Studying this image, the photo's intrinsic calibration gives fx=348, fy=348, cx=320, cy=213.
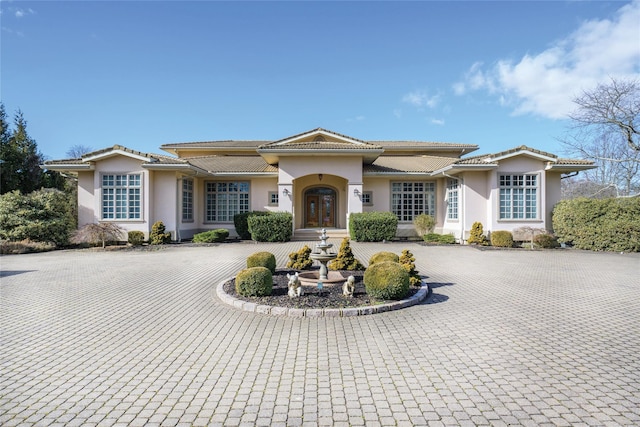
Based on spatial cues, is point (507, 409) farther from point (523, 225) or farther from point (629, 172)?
point (629, 172)

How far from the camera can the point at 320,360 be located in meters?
4.47

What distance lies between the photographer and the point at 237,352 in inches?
187

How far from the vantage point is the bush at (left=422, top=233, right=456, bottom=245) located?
61.2ft

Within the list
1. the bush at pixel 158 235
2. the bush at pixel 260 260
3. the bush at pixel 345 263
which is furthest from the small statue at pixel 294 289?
the bush at pixel 158 235

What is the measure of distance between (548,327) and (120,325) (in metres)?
7.14

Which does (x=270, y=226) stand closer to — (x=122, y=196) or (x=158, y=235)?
(x=158, y=235)

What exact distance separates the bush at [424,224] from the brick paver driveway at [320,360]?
38.2ft

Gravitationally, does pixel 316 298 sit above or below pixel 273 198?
below

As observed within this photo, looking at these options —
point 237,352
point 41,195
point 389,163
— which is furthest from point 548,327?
point 41,195

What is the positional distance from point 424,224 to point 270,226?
891cm

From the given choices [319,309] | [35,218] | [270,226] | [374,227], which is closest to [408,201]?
[374,227]

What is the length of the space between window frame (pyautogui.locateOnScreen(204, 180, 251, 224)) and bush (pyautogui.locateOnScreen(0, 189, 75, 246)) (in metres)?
7.16

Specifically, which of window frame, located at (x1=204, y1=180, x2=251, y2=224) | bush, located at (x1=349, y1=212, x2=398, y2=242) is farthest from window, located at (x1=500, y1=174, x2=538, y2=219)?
window frame, located at (x1=204, y1=180, x2=251, y2=224)

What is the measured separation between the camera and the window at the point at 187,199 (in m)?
19.8
